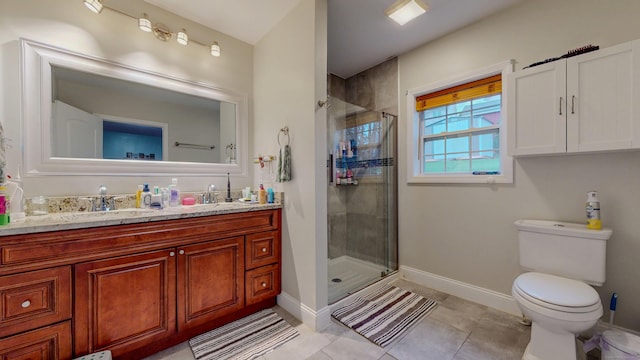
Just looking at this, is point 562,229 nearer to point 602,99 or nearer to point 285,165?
point 602,99

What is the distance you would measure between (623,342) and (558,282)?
1.13 ft

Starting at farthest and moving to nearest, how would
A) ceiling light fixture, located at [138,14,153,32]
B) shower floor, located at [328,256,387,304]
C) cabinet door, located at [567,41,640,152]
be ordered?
shower floor, located at [328,256,387,304] < ceiling light fixture, located at [138,14,153,32] < cabinet door, located at [567,41,640,152]

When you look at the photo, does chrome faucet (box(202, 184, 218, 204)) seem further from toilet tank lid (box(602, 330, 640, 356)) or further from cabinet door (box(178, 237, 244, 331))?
toilet tank lid (box(602, 330, 640, 356))

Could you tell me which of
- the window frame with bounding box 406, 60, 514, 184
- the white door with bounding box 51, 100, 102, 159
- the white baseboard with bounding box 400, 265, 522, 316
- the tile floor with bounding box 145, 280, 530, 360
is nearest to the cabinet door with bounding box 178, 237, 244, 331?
the tile floor with bounding box 145, 280, 530, 360

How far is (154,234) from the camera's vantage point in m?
1.50

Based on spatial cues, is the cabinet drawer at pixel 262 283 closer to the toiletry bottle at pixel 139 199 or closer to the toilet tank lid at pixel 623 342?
the toiletry bottle at pixel 139 199

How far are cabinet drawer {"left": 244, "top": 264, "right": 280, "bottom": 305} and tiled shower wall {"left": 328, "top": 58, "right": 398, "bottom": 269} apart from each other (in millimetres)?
799

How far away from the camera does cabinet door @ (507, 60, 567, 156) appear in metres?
1.64

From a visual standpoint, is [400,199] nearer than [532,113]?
No

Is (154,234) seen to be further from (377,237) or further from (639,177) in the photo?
(639,177)

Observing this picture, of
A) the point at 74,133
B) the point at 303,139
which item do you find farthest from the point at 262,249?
the point at 74,133

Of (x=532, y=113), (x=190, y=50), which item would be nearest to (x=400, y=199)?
(x=532, y=113)

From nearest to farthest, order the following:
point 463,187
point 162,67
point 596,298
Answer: point 596,298
point 162,67
point 463,187

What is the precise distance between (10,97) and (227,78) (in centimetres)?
140
